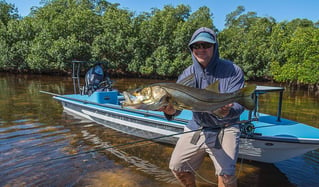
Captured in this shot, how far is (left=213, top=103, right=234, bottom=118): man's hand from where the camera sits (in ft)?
10.1

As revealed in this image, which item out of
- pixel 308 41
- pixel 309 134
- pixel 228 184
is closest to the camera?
pixel 228 184

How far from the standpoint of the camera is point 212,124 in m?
3.53

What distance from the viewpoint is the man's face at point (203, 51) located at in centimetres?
344

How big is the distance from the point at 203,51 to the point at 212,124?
3.49ft

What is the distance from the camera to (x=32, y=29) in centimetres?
3975

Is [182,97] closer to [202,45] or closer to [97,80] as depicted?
[202,45]

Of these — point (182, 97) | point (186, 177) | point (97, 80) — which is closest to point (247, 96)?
point (182, 97)

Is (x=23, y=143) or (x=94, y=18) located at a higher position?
(x=94, y=18)

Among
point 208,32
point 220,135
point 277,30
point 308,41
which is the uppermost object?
point 277,30

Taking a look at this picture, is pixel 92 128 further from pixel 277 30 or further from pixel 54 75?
pixel 277 30

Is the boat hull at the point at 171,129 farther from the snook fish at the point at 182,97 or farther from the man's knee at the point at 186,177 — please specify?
the snook fish at the point at 182,97

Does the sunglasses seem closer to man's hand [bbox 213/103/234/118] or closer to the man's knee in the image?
man's hand [bbox 213/103/234/118]

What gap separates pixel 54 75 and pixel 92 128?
34062 mm

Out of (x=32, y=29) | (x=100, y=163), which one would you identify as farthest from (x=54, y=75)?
(x=100, y=163)
